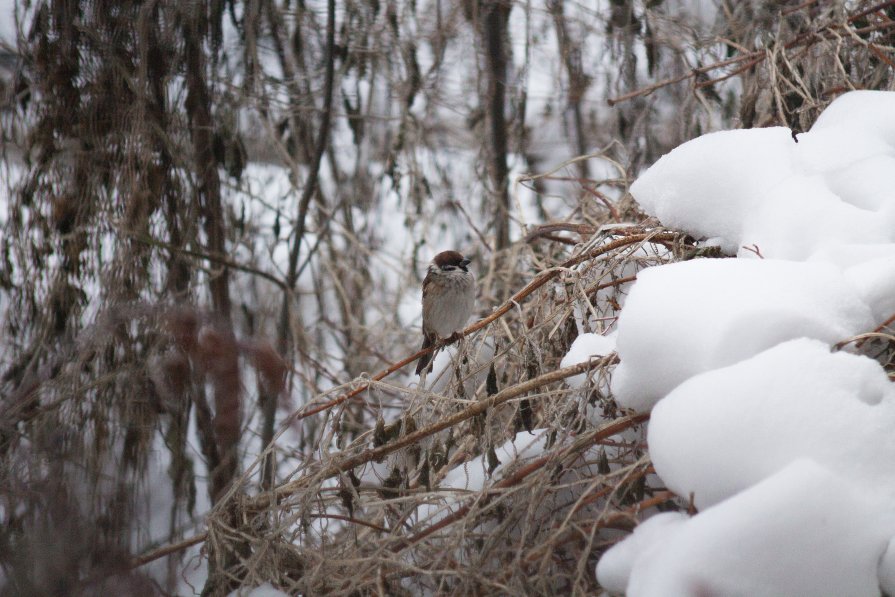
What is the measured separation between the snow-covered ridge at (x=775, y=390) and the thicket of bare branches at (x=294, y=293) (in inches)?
7.8

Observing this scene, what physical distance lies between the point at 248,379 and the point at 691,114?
202 centimetres

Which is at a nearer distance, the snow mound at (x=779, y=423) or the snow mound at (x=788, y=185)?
the snow mound at (x=779, y=423)

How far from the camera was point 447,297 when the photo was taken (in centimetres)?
364

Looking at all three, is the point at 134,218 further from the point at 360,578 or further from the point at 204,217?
the point at 360,578

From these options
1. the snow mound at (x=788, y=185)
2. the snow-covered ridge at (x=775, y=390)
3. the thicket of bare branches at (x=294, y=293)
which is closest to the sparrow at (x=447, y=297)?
the thicket of bare branches at (x=294, y=293)

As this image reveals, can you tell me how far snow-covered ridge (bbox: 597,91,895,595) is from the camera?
1296mm

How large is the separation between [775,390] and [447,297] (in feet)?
7.62

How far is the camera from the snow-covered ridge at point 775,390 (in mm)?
1296

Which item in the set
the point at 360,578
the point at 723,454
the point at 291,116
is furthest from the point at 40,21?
the point at 723,454

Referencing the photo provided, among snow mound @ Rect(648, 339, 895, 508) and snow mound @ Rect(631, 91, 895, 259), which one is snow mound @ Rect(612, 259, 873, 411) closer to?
snow mound @ Rect(648, 339, 895, 508)

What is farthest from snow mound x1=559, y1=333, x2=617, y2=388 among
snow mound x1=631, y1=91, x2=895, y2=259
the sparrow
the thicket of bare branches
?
the sparrow

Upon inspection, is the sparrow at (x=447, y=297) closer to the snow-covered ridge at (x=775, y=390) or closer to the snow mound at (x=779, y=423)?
the snow-covered ridge at (x=775, y=390)

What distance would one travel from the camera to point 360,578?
6.24 feet

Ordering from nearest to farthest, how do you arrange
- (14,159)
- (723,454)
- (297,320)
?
1. (723,454)
2. (14,159)
3. (297,320)
